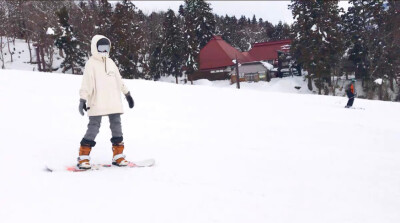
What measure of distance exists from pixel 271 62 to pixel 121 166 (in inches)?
1972

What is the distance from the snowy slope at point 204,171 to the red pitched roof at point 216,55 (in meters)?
40.9

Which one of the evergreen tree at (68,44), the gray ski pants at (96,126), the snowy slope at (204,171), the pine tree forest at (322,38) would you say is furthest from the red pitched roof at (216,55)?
the gray ski pants at (96,126)

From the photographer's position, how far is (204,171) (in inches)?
172

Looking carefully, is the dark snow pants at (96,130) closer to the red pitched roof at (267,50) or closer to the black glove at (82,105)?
the black glove at (82,105)

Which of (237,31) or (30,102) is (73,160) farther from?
(237,31)

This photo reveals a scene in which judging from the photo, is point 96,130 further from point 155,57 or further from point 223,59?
point 223,59

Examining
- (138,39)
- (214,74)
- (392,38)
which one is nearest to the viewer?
(392,38)

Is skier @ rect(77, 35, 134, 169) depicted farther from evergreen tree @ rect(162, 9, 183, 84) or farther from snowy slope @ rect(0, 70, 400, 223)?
evergreen tree @ rect(162, 9, 183, 84)

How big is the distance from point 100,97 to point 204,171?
5.83 ft

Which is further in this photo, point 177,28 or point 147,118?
point 177,28

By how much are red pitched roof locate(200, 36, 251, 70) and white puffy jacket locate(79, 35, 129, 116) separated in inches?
1797

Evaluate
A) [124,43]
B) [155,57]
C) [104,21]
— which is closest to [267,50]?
[155,57]

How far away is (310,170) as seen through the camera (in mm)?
4539

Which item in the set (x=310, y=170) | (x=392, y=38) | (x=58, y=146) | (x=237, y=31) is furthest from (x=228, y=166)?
(x=237, y=31)
